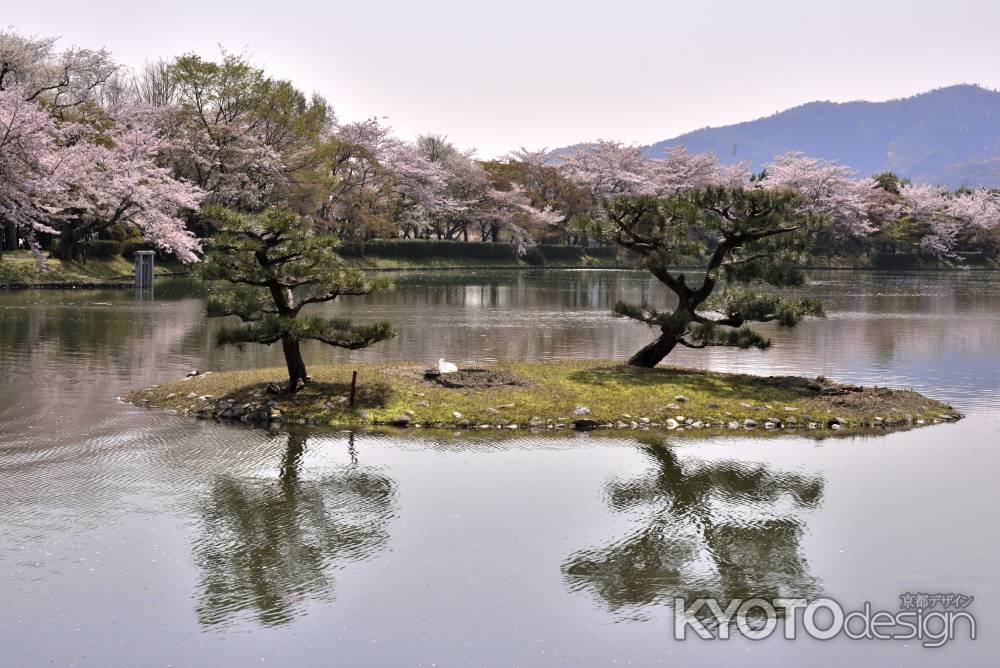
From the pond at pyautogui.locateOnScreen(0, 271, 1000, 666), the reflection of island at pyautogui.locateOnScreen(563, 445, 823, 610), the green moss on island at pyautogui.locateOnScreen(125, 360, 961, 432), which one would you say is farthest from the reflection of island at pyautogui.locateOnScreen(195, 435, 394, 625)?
the green moss on island at pyautogui.locateOnScreen(125, 360, 961, 432)

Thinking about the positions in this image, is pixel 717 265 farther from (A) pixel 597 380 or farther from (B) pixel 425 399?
(B) pixel 425 399

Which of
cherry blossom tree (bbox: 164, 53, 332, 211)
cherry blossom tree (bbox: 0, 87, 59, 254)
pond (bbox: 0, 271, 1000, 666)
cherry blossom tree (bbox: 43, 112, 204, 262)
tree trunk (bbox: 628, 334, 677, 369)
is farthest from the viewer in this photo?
cherry blossom tree (bbox: 164, 53, 332, 211)

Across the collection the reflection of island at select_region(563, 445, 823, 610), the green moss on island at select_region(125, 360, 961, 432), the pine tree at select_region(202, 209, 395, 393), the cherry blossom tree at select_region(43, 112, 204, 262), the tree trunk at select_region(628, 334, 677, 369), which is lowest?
the reflection of island at select_region(563, 445, 823, 610)

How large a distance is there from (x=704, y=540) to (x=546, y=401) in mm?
7280

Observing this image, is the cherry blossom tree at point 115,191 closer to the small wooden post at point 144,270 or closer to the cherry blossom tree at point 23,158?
the cherry blossom tree at point 23,158

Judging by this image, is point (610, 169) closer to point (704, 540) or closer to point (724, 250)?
point (724, 250)

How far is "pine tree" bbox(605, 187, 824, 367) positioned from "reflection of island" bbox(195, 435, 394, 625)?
9491mm

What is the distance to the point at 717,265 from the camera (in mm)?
21906

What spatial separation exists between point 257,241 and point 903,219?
97.2 metres

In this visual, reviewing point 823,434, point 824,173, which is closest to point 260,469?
point 823,434

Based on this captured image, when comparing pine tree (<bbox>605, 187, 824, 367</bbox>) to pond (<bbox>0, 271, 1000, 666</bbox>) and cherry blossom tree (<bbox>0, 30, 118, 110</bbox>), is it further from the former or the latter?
cherry blossom tree (<bbox>0, 30, 118, 110</bbox>)

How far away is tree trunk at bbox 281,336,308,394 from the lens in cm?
1858

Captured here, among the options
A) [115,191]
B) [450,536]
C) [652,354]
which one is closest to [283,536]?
[450,536]

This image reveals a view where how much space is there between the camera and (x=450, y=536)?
11562 mm
